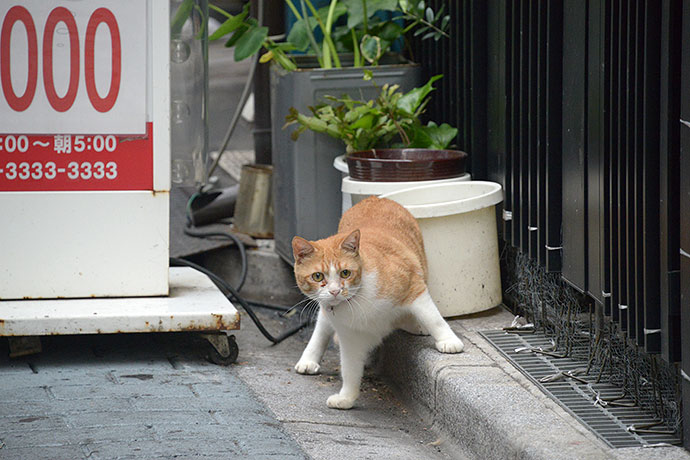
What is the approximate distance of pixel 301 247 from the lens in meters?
3.20

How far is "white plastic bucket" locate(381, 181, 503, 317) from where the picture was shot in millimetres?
3771

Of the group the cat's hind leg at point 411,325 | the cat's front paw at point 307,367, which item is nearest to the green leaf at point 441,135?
the cat's hind leg at point 411,325

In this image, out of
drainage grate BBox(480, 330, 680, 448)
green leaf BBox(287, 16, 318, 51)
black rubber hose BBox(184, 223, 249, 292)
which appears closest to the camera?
drainage grate BBox(480, 330, 680, 448)

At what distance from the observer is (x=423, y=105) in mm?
4500

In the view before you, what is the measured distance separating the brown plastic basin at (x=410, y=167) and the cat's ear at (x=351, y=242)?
0.94m

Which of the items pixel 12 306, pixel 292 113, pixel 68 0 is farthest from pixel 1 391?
pixel 292 113

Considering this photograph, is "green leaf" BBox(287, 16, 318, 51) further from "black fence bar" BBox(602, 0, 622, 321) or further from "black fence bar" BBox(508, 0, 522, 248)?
"black fence bar" BBox(602, 0, 622, 321)

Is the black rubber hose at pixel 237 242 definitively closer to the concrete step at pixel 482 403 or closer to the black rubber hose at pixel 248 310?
the black rubber hose at pixel 248 310

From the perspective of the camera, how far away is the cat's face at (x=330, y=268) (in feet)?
10.3

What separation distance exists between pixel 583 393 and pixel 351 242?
0.89 meters

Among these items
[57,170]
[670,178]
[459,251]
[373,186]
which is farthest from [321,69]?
[670,178]

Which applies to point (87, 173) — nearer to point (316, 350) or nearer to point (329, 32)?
point (316, 350)

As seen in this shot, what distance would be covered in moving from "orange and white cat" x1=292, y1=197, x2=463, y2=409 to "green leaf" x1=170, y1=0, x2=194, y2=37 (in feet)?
4.37

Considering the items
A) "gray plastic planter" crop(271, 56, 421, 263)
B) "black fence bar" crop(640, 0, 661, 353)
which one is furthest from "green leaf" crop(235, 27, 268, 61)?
"black fence bar" crop(640, 0, 661, 353)
